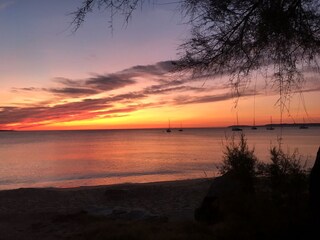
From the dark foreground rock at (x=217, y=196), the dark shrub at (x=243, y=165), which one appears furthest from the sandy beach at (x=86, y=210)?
the dark shrub at (x=243, y=165)

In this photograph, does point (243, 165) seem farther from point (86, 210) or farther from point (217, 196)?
point (86, 210)

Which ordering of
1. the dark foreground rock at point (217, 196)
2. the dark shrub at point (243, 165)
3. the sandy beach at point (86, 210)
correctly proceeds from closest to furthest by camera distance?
the dark foreground rock at point (217, 196)
the dark shrub at point (243, 165)
the sandy beach at point (86, 210)

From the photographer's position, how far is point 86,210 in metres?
14.0

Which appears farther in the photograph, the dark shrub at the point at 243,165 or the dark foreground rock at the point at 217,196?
the dark shrub at the point at 243,165

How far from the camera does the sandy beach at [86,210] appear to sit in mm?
11471

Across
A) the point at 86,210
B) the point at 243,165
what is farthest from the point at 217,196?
the point at 86,210

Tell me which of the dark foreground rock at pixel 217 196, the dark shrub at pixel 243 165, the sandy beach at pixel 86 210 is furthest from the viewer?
the sandy beach at pixel 86 210

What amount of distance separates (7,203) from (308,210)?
570 inches

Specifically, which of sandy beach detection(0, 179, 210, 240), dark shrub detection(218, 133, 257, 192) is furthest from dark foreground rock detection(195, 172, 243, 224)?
sandy beach detection(0, 179, 210, 240)

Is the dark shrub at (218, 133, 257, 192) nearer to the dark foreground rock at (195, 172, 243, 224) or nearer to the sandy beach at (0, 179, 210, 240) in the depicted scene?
the dark foreground rock at (195, 172, 243, 224)

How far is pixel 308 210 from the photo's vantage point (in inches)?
282

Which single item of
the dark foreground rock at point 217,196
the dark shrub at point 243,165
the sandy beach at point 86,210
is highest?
the dark shrub at point 243,165

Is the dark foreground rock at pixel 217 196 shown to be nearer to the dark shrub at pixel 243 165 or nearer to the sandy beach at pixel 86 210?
the dark shrub at pixel 243 165

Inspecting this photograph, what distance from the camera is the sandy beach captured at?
11.5 meters
